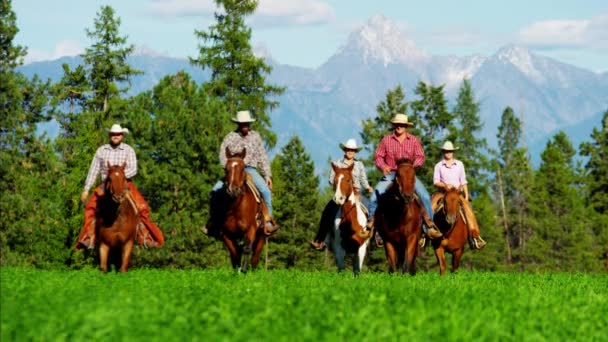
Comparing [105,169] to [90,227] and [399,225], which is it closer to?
[90,227]

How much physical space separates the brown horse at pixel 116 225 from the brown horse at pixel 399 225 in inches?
183

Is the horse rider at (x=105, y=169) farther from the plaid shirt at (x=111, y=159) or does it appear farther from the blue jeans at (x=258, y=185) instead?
the blue jeans at (x=258, y=185)

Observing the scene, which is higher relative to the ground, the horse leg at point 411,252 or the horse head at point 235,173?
the horse head at point 235,173

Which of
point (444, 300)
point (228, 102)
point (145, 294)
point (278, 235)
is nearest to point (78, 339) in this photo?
point (145, 294)

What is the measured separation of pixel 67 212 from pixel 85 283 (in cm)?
4815

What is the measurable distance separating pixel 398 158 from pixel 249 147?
282cm

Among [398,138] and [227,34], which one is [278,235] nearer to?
[227,34]

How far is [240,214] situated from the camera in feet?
62.8

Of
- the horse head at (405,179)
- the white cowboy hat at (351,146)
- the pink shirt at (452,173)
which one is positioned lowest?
the horse head at (405,179)

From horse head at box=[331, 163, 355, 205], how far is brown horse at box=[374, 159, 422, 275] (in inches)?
26.3

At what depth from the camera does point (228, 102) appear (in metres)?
71.2

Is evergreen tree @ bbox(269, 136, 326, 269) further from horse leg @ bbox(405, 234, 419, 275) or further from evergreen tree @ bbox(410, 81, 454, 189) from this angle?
horse leg @ bbox(405, 234, 419, 275)

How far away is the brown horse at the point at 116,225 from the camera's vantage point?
1767 centimetres

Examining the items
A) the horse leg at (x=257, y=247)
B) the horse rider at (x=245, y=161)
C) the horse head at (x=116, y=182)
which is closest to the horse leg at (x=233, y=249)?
the horse rider at (x=245, y=161)
